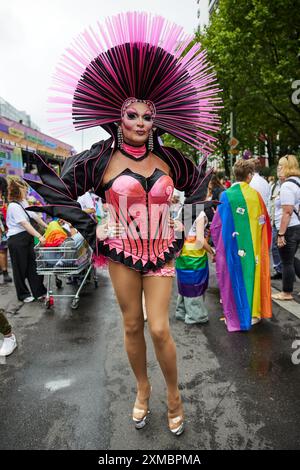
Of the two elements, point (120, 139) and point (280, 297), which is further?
point (280, 297)

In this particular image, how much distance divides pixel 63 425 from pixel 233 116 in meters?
17.7

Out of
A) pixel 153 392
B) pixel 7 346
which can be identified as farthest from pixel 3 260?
pixel 153 392

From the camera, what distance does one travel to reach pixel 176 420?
224 centimetres

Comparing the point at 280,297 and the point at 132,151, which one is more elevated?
the point at 132,151

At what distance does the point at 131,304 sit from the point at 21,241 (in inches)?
129

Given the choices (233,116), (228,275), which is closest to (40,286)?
(228,275)

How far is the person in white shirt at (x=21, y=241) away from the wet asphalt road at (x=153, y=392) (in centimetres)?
100

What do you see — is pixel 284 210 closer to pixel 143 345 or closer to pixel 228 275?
pixel 228 275

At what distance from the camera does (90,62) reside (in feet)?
6.93

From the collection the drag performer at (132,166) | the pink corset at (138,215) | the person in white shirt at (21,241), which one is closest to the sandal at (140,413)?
the drag performer at (132,166)

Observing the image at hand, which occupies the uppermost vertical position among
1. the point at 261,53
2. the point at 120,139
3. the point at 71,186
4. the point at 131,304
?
the point at 261,53

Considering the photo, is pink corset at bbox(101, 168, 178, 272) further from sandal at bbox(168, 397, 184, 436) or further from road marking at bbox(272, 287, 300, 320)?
road marking at bbox(272, 287, 300, 320)

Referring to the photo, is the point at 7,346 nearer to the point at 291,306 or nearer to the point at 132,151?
the point at 132,151

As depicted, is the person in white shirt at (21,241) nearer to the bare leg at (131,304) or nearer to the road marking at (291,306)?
the bare leg at (131,304)
